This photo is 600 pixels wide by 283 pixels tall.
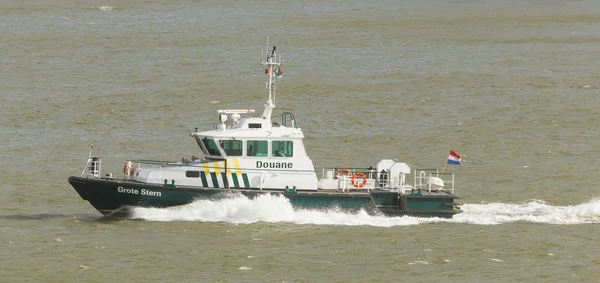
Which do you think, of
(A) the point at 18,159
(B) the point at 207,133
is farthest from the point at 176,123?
(B) the point at 207,133

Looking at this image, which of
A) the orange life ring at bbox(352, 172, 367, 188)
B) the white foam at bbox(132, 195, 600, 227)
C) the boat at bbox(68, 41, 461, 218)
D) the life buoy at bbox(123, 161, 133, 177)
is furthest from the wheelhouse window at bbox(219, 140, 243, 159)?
the orange life ring at bbox(352, 172, 367, 188)

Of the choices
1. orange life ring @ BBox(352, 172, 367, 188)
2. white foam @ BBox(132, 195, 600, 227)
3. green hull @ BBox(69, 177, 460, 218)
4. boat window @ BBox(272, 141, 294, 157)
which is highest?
boat window @ BBox(272, 141, 294, 157)

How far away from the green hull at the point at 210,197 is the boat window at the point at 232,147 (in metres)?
1.04

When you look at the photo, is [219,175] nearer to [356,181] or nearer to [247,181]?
[247,181]

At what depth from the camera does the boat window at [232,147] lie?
33.7m

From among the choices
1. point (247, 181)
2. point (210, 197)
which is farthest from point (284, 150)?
point (210, 197)

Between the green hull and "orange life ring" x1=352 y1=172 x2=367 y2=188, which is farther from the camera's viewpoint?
"orange life ring" x1=352 y1=172 x2=367 y2=188

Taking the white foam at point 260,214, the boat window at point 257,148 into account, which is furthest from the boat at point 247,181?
the white foam at point 260,214

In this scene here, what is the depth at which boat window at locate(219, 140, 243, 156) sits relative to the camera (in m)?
33.7

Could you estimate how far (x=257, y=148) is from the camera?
33.8 meters

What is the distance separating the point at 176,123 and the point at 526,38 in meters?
32.8

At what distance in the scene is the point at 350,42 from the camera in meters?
72.9

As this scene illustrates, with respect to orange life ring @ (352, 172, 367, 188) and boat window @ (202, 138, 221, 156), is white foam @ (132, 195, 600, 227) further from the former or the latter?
boat window @ (202, 138, 221, 156)

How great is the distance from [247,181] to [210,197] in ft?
3.72
